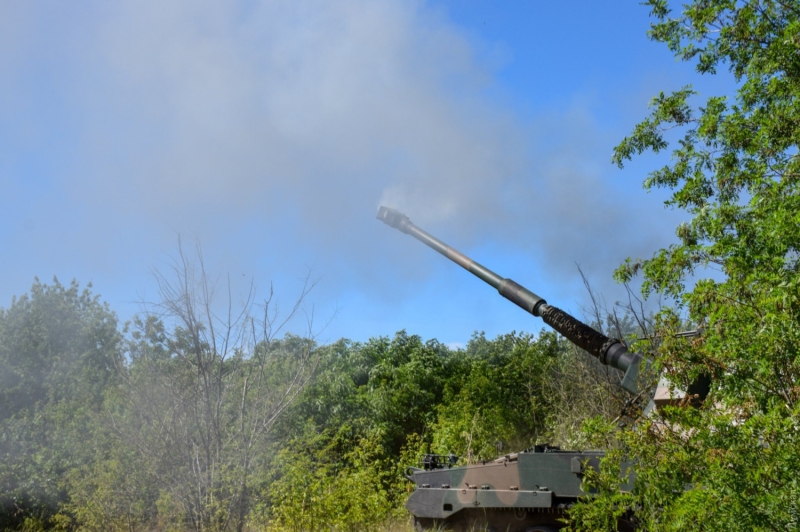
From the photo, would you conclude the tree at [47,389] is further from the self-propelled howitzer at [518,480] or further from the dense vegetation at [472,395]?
the self-propelled howitzer at [518,480]

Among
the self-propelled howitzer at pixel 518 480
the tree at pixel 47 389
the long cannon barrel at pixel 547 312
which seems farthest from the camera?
the tree at pixel 47 389

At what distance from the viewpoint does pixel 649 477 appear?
4164 mm

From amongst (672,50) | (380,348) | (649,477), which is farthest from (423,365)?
(649,477)

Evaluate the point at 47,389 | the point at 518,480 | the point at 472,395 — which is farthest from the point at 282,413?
the point at 47,389

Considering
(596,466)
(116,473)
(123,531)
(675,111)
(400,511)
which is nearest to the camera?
(596,466)

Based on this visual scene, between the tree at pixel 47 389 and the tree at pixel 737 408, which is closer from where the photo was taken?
the tree at pixel 737 408

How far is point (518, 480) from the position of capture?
324 inches

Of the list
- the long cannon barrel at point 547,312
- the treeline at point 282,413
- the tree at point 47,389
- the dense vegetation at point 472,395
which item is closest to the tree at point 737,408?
the dense vegetation at point 472,395

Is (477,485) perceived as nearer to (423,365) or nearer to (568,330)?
(568,330)

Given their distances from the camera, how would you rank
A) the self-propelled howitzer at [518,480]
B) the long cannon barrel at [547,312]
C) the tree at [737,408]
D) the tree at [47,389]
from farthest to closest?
the tree at [47,389] < the self-propelled howitzer at [518,480] < the long cannon barrel at [547,312] < the tree at [737,408]

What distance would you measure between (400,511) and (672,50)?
26.3 feet

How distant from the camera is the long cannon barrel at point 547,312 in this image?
7371 millimetres

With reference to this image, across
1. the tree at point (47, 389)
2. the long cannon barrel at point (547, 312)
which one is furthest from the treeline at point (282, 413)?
the long cannon barrel at point (547, 312)

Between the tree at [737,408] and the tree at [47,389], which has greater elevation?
the tree at [47,389]
